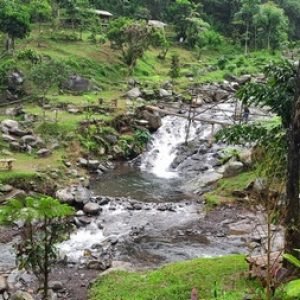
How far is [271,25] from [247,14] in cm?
327

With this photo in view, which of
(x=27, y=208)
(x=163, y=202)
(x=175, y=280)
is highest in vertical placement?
(x=27, y=208)

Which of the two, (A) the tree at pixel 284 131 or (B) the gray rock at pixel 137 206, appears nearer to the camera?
(A) the tree at pixel 284 131

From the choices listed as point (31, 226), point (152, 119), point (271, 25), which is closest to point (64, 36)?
point (152, 119)

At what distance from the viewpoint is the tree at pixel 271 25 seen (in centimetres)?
5400

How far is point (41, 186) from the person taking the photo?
21562 millimetres

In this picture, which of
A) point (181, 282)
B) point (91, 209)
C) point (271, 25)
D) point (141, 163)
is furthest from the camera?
point (271, 25)

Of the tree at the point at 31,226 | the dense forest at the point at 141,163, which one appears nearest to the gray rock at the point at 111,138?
the dense forest at the point at 141,163

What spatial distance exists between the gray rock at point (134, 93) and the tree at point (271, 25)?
23.6 meters

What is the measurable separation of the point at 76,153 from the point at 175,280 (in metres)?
14.8

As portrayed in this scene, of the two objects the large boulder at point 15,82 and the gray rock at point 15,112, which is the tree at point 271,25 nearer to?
the large boulder at point 15,82

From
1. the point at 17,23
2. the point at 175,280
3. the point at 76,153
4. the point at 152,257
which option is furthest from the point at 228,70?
the point at 175,280

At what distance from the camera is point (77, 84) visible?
35.8m

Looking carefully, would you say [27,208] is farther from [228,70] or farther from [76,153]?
[228,70]

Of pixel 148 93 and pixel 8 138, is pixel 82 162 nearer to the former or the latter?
pixel 8 138
